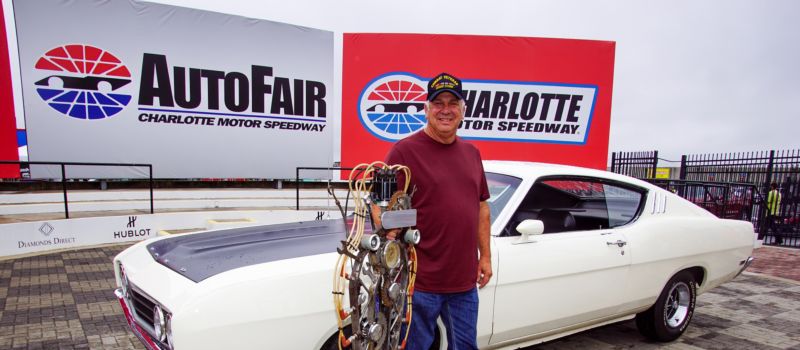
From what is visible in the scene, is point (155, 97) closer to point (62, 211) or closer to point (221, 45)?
point (221, 45)

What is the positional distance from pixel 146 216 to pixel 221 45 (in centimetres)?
422

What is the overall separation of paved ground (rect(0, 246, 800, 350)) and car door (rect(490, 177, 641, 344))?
0.69 meters

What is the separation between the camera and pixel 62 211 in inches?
309

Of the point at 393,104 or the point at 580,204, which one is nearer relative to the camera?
the point at 580,204

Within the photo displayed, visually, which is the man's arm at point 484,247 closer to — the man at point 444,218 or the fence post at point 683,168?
the man at point 444,218

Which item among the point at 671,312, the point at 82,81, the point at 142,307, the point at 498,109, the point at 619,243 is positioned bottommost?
the point at 671,312

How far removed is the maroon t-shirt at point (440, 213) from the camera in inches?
70.1

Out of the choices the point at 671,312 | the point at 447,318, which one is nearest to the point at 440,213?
the point at 447,318

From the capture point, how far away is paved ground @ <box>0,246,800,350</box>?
10.7 feet

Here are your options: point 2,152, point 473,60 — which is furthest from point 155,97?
point 473,60

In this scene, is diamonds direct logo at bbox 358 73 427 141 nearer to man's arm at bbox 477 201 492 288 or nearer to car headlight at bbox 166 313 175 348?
man's arm at bbox 477 201 492 288

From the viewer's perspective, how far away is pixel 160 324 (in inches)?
71.6

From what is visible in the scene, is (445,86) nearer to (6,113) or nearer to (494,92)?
(494,92)

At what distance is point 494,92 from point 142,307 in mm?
9509
